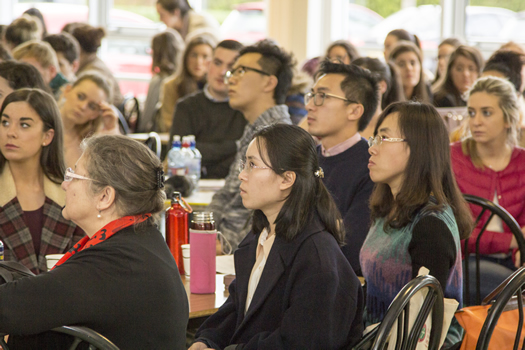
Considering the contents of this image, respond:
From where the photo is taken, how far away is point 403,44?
5.24 meters

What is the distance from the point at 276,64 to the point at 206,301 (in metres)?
1.86

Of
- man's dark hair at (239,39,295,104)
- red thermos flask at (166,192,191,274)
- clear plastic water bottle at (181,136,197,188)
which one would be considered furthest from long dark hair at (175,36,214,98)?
red thermos flask at (166,192,191,274)

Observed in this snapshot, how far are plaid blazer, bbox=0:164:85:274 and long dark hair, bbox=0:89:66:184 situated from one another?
6 centimetres

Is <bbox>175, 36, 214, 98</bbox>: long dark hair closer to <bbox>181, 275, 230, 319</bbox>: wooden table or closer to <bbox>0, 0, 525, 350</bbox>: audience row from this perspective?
<bbox>0, 0, 525, 350</bbox>: audience row

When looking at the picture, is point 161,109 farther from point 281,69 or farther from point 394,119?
point 394,119

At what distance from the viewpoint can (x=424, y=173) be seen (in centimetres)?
205

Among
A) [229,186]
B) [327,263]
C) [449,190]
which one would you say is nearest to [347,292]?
[327,263]

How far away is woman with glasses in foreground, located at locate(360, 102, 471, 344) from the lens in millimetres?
1900

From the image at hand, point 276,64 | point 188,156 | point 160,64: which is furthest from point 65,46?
point 276,64

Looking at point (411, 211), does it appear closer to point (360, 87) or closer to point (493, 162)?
point (360, 87)

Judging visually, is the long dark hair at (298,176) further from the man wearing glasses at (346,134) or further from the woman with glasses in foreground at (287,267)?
the man wearing glasses at (346,134)

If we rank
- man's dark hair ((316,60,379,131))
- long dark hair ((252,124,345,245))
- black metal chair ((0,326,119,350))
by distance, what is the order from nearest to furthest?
1. black metal chair ((0,326,119,350))
2. long dark hair ((252,124,345,245))
3. man's dark hair ((316,60,379,131))

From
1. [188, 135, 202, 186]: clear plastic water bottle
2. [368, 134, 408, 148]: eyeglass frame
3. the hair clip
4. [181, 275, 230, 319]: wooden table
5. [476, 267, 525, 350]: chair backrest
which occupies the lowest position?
[181, 275, 230, 319]: wooden table

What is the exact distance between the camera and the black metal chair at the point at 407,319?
1390mm
